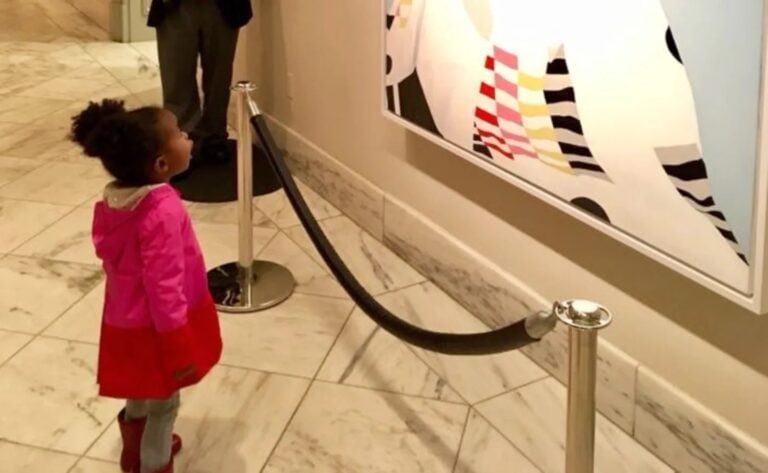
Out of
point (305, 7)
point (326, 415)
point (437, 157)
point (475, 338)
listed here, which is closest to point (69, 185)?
point (305, 7)

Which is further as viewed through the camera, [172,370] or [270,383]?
[270,383]

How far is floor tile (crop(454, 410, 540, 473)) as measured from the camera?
2.32 m

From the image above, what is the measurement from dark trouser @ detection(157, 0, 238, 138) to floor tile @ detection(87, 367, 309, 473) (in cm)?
182

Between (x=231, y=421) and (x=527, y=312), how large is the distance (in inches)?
35.1

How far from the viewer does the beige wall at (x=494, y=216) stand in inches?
82.6

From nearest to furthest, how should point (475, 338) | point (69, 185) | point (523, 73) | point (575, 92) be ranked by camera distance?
point (475, 338), point (575, 92), point (523, 73), point (69, 185)

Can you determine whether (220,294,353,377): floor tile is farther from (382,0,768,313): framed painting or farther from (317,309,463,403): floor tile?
(382,0,768,313): framed painting

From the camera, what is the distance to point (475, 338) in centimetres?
187

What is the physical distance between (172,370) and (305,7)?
2194 mm

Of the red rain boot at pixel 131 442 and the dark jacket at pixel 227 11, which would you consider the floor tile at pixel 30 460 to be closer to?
the red rain boot at pixel 131 442

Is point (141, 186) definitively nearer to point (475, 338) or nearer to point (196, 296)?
point (196, 296)

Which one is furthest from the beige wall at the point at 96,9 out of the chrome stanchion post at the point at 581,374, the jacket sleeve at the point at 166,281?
the chrome stanchion post at the point at 581,374

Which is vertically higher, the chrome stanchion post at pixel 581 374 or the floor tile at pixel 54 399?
the chrome stanchion post at pixel 581 374

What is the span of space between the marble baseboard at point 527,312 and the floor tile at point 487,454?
288 millimetres
